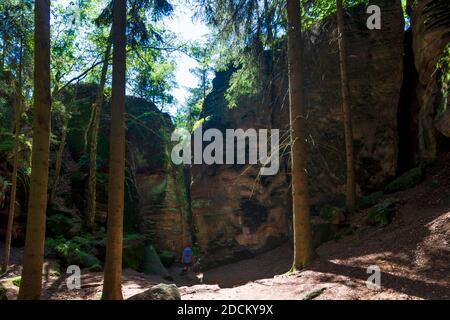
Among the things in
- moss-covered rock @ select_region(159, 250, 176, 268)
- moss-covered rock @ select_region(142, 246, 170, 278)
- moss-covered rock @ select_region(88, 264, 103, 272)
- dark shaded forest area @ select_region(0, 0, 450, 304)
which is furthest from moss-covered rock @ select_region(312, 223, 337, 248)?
moss-covered rock @ select_region(159, 250, 176, 268)

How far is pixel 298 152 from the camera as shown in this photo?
8633 millimetres

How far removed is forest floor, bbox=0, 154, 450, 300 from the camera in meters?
5.84

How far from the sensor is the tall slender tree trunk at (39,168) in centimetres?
582

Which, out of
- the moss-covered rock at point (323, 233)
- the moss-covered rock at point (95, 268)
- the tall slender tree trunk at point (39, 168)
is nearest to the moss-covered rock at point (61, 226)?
the moss-covered rock at point (95, 268)

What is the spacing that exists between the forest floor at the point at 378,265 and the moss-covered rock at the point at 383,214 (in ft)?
0.69

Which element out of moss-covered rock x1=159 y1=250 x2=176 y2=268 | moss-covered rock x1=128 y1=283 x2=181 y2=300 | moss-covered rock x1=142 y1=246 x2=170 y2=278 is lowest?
moss-covered rock x1=159 y1=250 x2=176 y2=268

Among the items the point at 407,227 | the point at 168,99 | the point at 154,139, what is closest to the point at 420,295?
the point at 407,227

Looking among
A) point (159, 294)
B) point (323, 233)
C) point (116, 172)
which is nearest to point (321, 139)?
point (323, 233)

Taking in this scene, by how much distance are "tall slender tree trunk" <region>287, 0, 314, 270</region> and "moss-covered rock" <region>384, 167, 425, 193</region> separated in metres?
5.39

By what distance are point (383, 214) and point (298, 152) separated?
375cm

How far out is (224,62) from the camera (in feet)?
37.6

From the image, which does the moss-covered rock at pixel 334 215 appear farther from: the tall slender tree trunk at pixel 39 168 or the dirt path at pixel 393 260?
the tall slender tree trunk at pixel 39 168

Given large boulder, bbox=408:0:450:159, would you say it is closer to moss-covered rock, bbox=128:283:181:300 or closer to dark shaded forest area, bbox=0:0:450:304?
dark shaded forest area, bbox=0:0:450:304

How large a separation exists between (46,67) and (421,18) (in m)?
13.0
